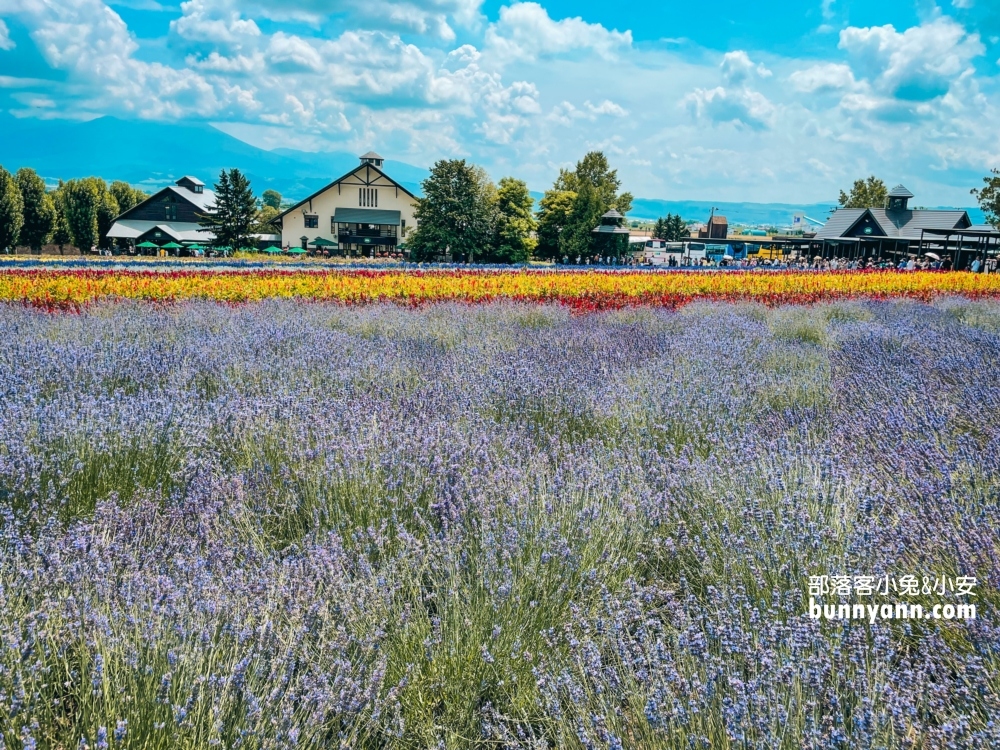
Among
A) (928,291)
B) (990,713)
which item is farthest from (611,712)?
(928,291)

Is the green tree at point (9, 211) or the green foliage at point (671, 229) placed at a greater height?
the green foliage at point (671, 229)

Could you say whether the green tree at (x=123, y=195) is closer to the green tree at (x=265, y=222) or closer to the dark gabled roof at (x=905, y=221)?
the green tree at (x=265, y=222)

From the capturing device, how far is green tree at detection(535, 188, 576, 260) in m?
40.1

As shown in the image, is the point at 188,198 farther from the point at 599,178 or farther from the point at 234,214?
the point at 599,178

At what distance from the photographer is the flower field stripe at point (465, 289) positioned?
10914mm

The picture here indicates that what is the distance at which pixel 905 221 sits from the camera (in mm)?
45188

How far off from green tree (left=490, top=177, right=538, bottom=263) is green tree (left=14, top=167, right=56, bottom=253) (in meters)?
31.7

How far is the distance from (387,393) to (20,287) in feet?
30.6

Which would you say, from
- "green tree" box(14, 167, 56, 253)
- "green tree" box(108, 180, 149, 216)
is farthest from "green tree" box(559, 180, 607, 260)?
"green tree" box(108, 180, 149, 216)

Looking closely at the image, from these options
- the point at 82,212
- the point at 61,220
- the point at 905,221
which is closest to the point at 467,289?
the point at 905,221

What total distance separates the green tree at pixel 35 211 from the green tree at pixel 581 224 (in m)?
35.2

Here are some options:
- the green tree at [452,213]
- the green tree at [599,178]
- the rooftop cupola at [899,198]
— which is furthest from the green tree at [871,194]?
the green tree at [452,213]

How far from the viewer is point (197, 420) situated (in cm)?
365

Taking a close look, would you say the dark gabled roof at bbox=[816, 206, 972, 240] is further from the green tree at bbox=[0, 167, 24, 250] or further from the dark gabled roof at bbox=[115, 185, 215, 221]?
the green tree at bbox=[0, 167, 24, 250]
